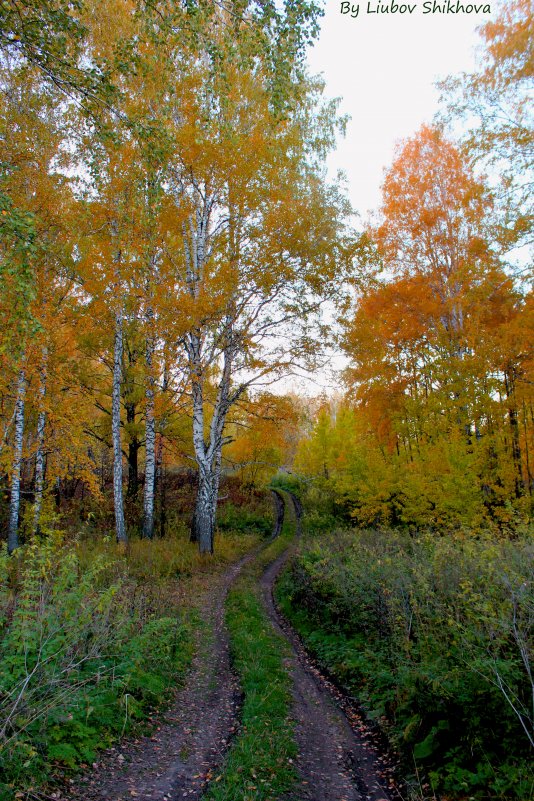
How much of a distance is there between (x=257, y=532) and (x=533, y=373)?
640 inches

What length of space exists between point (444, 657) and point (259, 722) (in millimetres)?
2200

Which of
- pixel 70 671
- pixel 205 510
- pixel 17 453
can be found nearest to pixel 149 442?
pixel 205 510

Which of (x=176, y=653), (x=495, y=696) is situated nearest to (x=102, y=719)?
(x=176, y=653)

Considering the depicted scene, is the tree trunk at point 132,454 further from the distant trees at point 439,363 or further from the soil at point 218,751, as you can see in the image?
the soil at point 218,751

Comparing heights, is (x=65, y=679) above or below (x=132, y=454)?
below

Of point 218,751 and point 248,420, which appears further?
point 248,420

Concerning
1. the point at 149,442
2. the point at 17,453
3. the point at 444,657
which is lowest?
the point at 444,657

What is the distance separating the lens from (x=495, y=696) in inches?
155

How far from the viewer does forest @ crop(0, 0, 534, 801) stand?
14.4 feet

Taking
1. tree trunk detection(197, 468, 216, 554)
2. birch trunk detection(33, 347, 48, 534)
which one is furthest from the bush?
tree trunk detection(197, 468, 216, 554)

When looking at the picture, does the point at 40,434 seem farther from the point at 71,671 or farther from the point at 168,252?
the point at 71,671

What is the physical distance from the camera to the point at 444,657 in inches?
196

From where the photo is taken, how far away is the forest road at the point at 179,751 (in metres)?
3.91

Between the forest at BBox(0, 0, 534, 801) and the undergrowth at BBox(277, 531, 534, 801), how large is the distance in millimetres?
41
